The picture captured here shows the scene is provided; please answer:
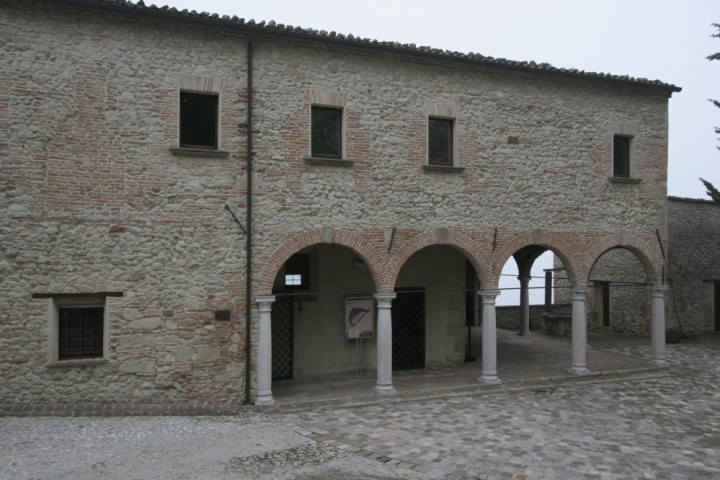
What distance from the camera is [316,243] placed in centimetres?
1136

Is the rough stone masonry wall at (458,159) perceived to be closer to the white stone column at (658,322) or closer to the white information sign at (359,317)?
the white stone column at (658,322)

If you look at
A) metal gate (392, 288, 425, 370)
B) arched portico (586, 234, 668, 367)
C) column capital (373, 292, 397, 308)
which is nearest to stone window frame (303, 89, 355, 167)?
column capital (373, 292, 397, 308)

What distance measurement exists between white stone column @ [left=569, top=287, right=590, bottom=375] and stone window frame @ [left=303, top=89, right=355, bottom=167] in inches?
278

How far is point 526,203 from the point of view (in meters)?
13.2

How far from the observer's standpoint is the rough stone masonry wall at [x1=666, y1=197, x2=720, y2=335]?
20.2 meters

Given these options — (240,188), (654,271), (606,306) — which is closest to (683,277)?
(606,306)

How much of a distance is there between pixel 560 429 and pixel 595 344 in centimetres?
1027

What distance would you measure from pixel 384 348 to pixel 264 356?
271 centimetres

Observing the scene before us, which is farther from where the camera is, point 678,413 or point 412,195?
point 412,195

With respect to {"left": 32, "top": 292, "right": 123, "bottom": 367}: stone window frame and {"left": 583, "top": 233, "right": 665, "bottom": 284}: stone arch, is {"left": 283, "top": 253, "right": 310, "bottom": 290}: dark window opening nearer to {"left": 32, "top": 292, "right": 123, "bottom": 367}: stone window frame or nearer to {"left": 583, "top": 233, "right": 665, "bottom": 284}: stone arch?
{"left": 32, "top": 292, "right": 123, "bottom": 367}: stone window frame

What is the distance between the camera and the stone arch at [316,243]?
10984mm

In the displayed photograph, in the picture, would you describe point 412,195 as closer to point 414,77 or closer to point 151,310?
point 414,77

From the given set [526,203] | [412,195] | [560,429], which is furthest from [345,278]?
[560,429]

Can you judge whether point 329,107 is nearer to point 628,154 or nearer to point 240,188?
point 240,188
